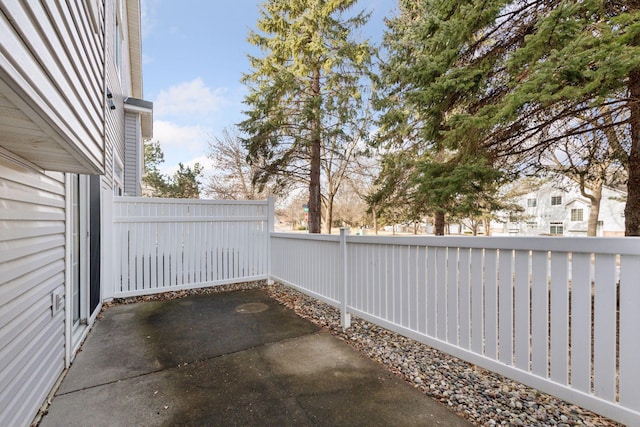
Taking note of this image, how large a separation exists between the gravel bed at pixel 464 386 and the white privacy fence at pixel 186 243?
240 cm

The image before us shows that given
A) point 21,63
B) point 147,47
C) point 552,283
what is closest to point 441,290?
point 552,283

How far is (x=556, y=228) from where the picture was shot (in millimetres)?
21484

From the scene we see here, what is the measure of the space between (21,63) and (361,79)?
7.90 metres

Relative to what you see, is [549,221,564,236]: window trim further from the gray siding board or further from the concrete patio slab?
the gray siding board

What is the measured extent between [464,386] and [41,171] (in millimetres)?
3744

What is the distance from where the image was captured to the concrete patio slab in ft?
6.52

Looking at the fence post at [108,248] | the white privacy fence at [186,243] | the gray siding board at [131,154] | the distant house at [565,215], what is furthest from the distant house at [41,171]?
the distant house at [565,215]

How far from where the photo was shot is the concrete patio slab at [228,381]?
199cm

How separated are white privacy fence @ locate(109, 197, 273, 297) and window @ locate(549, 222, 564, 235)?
78.8ft

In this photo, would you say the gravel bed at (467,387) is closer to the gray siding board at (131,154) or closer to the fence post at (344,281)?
the fence post at (344,281)

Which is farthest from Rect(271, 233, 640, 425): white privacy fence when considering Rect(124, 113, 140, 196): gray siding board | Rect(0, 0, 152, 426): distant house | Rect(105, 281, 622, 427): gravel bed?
Rect(124, 113, 140, 196): gray siding board

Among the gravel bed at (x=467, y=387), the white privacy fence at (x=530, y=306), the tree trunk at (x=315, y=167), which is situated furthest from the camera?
the tree trunk at (x=315, y=167)

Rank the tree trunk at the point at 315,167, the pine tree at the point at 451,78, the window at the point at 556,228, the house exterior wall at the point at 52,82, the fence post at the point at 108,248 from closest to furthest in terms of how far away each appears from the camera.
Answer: the house exterior wall at the point at 52,82
the pine tree at the point at 451,78
the fence post at the point at 108,248
the tree trunk at the point at 315,167
the window at the point at 556,228

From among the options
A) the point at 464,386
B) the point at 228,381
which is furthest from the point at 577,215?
the point at 228,381
